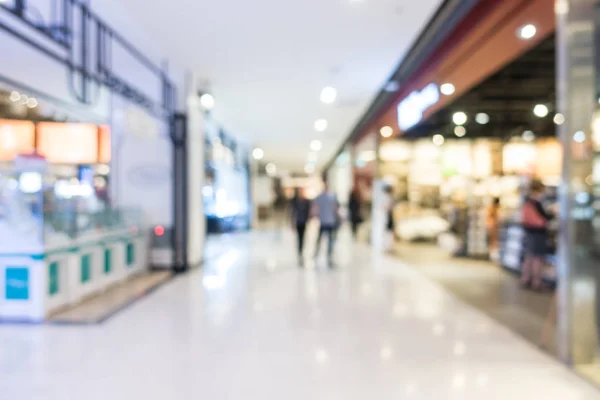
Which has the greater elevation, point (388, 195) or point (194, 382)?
point (388, 195)

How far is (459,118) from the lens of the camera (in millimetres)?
10914

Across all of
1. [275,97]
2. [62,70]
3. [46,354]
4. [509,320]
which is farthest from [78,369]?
[275,97]

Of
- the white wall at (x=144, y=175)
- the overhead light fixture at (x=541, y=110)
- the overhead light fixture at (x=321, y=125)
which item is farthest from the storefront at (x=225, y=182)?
the overhead light fixture at (x=541, y=110)

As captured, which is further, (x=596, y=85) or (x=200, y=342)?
(x=200, y=342)

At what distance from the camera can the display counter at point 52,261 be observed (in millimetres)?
4949

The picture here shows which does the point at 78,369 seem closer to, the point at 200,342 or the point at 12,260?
the point at 200,342

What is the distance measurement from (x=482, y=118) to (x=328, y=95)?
13.3 feet

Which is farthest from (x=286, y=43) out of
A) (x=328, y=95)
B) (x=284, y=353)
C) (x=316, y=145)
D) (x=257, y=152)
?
(x=257, y=152)

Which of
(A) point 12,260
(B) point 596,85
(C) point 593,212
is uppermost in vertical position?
(B) point 596,85

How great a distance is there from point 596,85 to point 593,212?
989 millimetres

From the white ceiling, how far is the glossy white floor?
3.22m

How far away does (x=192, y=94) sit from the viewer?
8.28m

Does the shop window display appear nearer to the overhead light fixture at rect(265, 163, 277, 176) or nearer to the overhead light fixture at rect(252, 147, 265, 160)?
the overhead light fixture at rect(252, 147, 265, 160)

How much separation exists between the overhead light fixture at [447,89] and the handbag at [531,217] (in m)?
1.91
